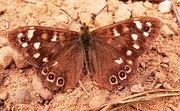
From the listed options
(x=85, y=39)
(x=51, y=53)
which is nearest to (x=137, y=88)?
(x=85, y=39)

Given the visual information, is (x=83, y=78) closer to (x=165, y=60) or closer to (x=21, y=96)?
(x=21, y=96)

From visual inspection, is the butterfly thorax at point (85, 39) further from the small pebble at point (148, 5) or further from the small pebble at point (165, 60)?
the small pebble at point (148, 5)

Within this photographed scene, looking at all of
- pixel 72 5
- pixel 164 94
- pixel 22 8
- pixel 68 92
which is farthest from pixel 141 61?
pixel 22 8

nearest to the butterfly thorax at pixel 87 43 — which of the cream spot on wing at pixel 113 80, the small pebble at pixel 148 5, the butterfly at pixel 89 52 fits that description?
the butterfly at pixel 89 52

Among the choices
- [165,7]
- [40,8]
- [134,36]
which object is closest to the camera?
[134,36]

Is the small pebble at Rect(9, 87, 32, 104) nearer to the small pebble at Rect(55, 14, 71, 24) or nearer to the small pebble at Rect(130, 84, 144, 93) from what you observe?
the small pebble at Rect(55, 14, 71, 24)

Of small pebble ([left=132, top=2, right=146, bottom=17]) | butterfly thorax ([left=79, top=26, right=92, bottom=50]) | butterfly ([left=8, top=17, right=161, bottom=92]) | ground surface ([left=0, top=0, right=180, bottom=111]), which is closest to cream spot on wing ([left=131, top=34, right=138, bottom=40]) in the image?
butterfly ([left=8, top=17, right=161, bottom=92])

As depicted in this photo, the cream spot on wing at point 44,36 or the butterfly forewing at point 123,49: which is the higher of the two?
the cream spot on wing at point 44,36
